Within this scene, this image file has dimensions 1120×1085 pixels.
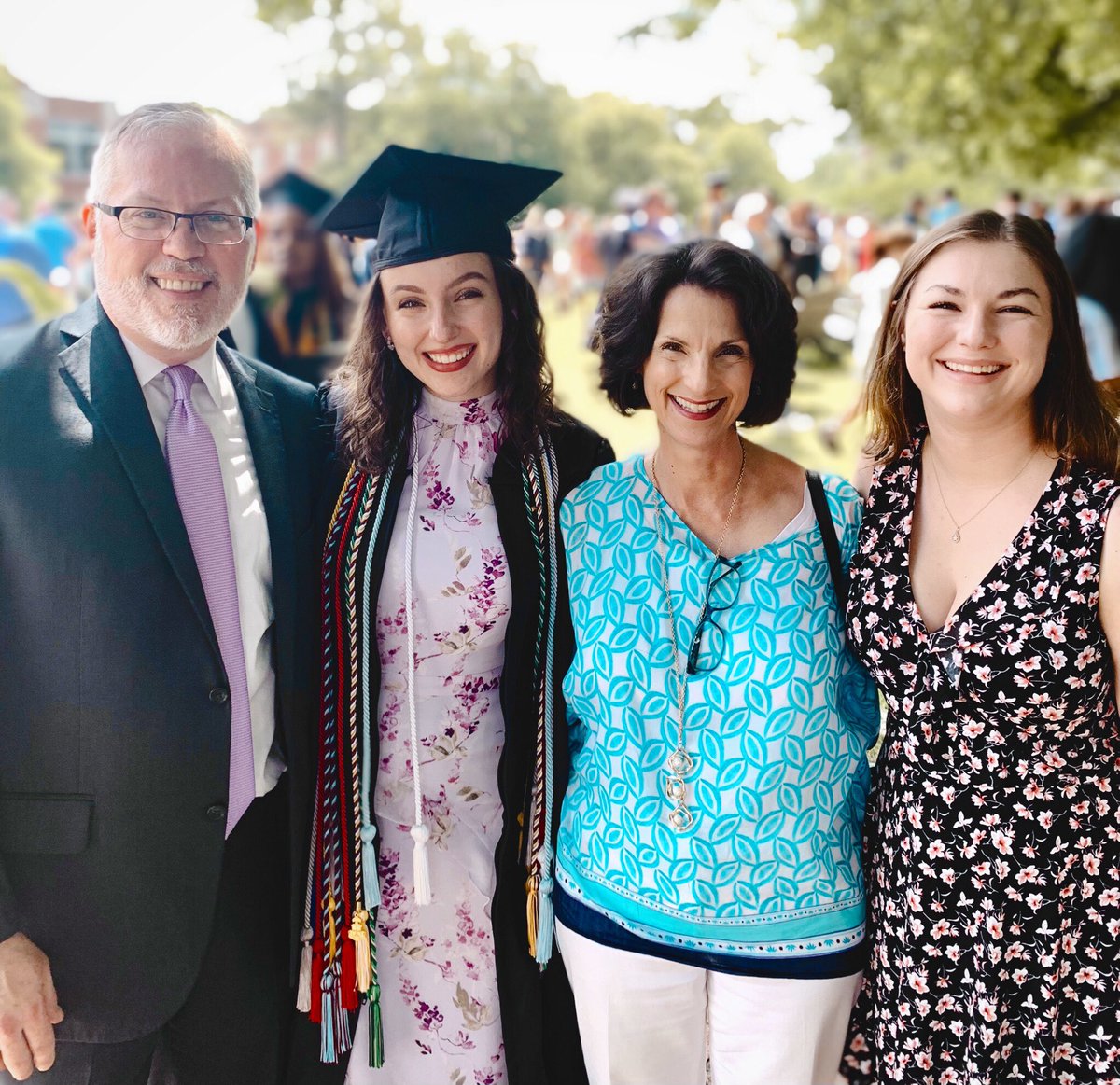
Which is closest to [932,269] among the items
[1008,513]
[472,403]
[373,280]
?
[1008,513]

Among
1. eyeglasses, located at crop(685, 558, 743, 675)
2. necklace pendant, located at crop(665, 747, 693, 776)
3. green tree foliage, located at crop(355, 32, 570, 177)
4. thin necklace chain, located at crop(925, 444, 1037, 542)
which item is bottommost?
necklace pendant, located at crop(665, 747, 693, 776)

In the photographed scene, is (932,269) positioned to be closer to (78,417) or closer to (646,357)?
(646,357)

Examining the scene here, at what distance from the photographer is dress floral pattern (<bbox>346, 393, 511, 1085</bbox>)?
2.21 m

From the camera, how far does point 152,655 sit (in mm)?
1891

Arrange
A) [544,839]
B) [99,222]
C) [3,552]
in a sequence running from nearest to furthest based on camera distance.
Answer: [3,552] → [99,222] → [544,839]

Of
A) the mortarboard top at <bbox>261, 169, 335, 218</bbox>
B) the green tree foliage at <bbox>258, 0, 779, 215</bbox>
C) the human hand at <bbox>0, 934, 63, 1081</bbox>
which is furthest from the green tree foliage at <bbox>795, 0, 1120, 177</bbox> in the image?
the green tree foliage at <bbox>258, 0, 779, 215</bbox>

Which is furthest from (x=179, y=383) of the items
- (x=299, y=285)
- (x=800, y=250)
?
(x=800, y=250)

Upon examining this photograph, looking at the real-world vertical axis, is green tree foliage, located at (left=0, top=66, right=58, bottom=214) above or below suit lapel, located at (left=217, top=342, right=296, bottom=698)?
above

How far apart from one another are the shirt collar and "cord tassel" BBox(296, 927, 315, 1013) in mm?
1127

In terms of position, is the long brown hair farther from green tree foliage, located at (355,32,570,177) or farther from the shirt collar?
green tree foliage, located at (355,32,570,177)

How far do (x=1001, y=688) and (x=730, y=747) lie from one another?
491 mm

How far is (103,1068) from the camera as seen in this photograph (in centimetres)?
203

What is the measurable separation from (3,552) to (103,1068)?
40.1 inches

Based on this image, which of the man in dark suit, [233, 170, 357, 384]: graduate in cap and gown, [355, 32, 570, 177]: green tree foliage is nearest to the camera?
the man in dark suit
